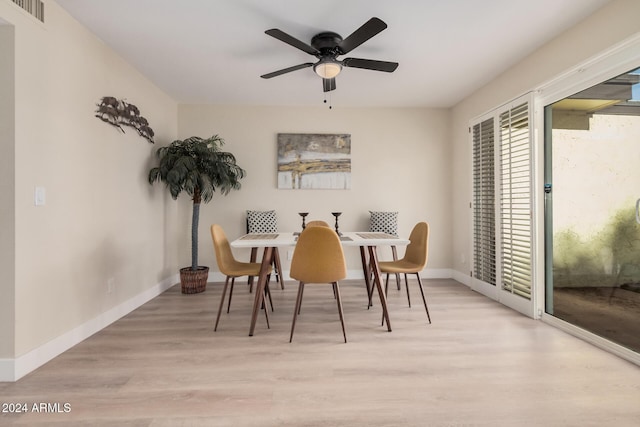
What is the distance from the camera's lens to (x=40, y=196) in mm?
2061

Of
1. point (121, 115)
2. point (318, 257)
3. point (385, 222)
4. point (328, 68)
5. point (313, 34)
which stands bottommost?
point (318, 257)

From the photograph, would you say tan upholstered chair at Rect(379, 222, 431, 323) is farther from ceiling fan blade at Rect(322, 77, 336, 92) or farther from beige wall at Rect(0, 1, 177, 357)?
beige wall at Rect(0, 1, 177, 357)

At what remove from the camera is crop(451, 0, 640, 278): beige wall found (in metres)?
2.15

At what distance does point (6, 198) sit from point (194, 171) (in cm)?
183

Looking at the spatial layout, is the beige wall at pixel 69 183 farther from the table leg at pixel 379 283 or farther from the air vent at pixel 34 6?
the table leg at pixel 379 283

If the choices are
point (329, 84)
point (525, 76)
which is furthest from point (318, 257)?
point (525, 76)

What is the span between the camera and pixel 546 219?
285 cm

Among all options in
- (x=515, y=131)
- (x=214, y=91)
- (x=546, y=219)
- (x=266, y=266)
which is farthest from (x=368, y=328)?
(x=214, y=91)

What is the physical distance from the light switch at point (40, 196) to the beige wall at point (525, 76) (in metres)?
4.06

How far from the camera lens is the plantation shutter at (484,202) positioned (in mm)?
3592

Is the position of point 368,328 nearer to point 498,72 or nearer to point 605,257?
point 605,257

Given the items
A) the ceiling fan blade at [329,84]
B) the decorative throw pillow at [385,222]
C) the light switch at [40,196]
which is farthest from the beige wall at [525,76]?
the light switch at [40,196]

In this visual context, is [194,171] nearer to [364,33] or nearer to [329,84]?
[329,84]

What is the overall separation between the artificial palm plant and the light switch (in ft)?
4.73
